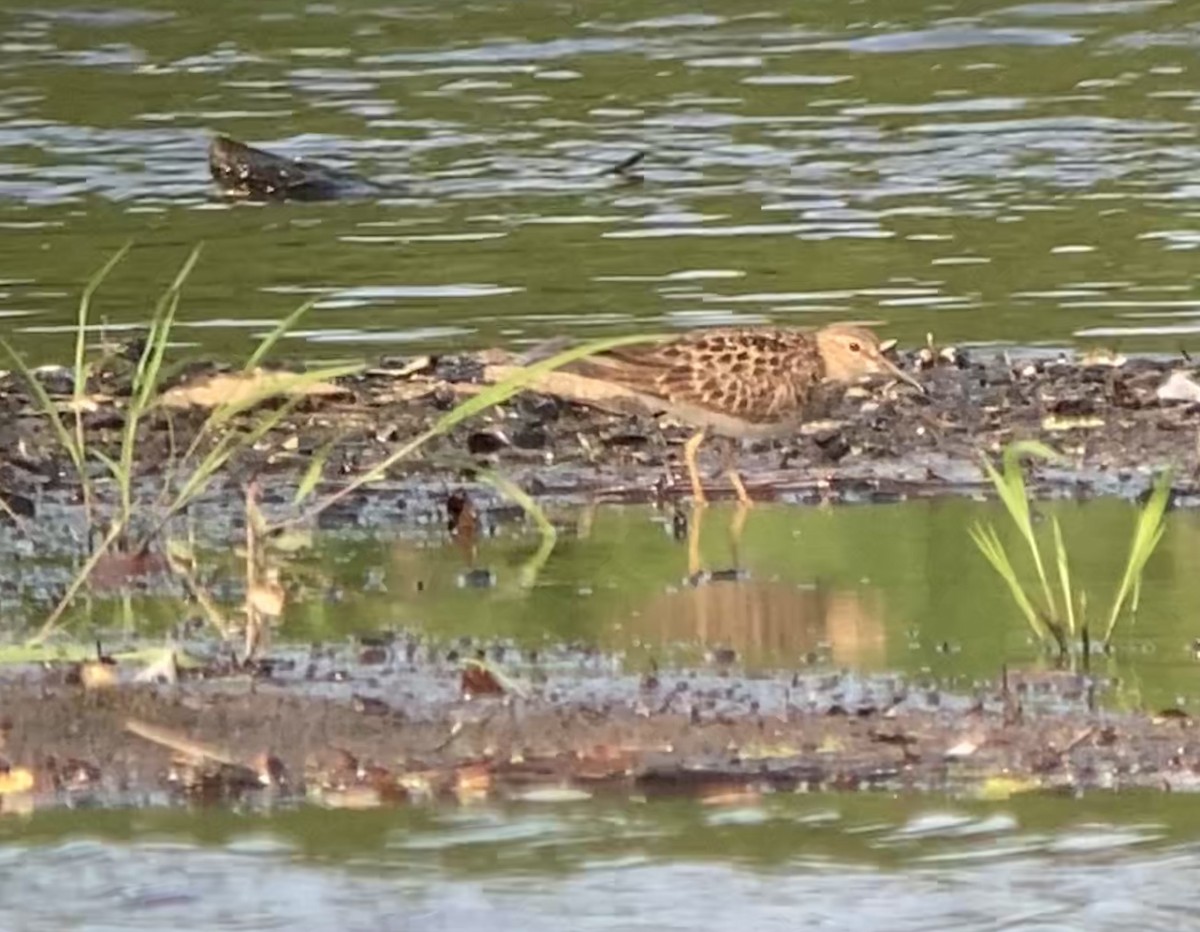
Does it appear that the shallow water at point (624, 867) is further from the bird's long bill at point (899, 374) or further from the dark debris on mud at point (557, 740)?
the bird's long bill at point (899, 374)

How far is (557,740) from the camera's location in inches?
265

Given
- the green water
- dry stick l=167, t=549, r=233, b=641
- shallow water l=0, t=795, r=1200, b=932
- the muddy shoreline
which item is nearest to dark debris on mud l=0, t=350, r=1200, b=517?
the green water

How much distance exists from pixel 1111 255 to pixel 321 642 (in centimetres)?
735

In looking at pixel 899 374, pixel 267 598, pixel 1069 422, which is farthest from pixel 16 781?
pixel 1069 422

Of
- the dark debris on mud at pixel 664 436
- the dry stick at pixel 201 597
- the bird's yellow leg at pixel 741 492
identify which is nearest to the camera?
the dry stick at pixel 201 597

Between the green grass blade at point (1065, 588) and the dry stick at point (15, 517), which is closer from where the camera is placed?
the green grass blade at point (1065, 588)

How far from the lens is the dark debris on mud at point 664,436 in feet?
32.8

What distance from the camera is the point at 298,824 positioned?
6293 millimetres

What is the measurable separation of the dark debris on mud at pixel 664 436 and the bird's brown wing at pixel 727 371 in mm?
183

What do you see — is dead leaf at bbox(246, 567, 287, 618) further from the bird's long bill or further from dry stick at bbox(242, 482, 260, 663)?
the bird's long bill

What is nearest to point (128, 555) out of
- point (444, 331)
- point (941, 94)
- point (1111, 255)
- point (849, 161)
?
point (444, 331)

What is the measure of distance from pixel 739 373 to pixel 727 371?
0.05m

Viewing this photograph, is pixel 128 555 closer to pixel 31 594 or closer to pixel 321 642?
pixel 31 594

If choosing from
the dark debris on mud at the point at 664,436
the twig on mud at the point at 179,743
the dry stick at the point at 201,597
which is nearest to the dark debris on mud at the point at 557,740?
the twig on mud at the point at 179,743
